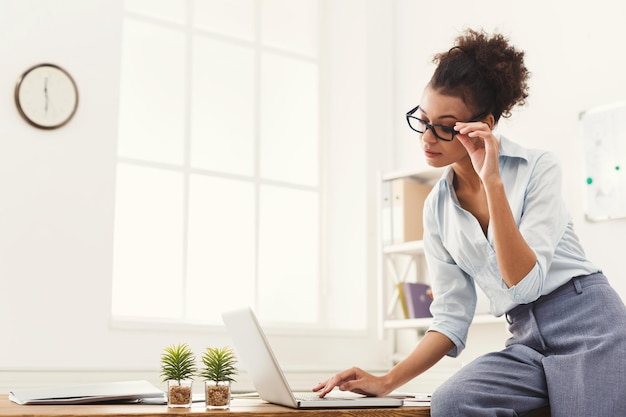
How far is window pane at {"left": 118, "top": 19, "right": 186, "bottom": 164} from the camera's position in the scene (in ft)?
10.7

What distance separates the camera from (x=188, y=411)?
4.23 ft

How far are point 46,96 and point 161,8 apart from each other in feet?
2.46

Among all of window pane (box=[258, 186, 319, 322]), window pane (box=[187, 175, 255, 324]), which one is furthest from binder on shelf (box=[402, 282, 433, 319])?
window pane (box=[187, 175, 255, 324])

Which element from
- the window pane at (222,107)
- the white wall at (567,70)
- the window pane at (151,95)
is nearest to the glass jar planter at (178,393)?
the white wall at (567,70)

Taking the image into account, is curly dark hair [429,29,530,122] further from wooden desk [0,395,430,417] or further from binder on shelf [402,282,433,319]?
binder on shelf [402,282,433,319]

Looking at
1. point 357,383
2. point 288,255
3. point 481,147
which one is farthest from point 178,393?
point 288,255

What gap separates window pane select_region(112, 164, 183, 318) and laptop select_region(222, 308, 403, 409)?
1625mm

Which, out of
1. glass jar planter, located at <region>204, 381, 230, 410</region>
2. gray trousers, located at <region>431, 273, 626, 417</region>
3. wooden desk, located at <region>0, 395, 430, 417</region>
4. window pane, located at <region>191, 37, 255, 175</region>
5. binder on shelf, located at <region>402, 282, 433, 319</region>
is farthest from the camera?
window pane, located at <region>191, 37, 255, 175</region>

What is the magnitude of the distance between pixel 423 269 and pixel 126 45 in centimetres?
153

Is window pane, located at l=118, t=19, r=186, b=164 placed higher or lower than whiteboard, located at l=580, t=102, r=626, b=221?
higher

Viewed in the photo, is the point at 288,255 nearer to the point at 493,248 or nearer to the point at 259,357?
the point at 493,248

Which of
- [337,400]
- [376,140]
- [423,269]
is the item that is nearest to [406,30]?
[376,140]

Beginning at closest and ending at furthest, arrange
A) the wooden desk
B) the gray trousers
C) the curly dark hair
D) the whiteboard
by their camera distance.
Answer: the wooden desk → the gray trousers → the curly dark hair → the whiteboard

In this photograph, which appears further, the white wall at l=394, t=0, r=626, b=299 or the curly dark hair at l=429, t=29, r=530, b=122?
the white wall at l=394, t=0, r=626, b=299
